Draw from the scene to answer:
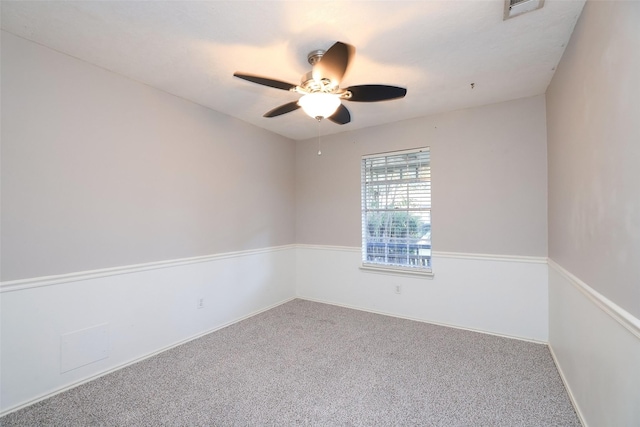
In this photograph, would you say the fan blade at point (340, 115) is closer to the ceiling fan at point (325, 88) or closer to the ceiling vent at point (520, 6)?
the ceiling fan at point (325, 88)

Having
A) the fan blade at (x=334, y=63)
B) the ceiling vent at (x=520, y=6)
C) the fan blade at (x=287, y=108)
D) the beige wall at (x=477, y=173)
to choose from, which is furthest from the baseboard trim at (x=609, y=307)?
the fan blade at (x=287, y=108)

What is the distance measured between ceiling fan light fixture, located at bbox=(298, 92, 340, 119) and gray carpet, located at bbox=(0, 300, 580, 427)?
2.05 metres

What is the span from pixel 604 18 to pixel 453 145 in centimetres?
194

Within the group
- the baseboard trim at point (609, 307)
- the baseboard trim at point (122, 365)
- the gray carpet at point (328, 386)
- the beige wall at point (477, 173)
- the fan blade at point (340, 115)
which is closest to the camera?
the baseboard trim at point (609, 307)

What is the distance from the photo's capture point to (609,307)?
1335 mm

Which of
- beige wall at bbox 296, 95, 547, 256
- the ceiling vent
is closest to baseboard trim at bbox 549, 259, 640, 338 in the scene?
beige wall at bbox 296, 95, 547, 256

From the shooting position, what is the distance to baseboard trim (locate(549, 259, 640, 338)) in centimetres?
113

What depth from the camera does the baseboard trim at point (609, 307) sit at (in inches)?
44.3

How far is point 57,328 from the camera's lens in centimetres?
208

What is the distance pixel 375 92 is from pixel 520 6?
93 centimetres

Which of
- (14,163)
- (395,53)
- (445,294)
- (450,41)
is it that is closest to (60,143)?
(14,163)

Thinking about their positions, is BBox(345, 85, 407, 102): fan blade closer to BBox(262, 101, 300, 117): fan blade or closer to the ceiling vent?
BBox(262, 101, 300, 117): fan blade

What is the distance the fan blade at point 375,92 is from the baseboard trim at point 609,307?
1.63m

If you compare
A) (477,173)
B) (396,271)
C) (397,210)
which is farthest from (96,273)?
(477,173)
